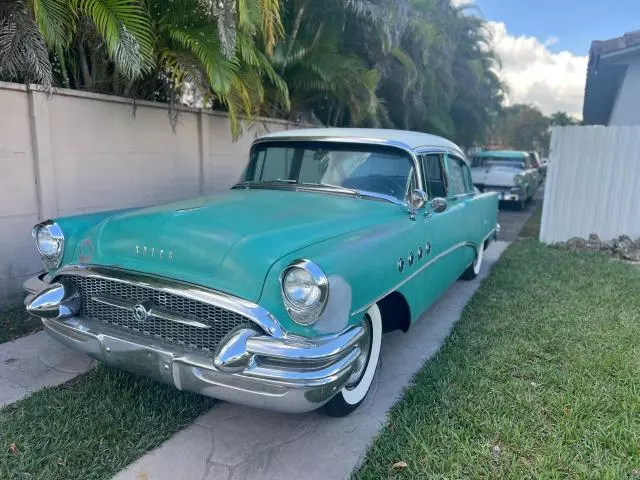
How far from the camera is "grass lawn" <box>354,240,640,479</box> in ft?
7.89

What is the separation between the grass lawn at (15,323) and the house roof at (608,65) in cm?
948

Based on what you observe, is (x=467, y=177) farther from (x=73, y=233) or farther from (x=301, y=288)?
(x=73, y=233)

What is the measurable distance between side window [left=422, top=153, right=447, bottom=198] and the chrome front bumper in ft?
6.06

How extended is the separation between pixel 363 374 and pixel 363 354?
18 cm

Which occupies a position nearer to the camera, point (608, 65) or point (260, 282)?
point (260, 282)

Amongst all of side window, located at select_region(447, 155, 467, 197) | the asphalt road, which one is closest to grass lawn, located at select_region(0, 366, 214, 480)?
side window, located at select_region(447, 155, 467, 197)

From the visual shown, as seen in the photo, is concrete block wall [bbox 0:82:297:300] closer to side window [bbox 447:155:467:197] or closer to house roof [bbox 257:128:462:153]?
house roof [bbox 257:128:462:153]

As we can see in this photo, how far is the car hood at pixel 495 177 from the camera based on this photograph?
12.4m

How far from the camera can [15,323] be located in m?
3.99

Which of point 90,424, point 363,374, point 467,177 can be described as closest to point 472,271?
point 467,177

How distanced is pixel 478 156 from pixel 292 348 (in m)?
13.1

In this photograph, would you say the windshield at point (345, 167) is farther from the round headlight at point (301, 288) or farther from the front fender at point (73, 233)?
the round headlight at point (301, 288)

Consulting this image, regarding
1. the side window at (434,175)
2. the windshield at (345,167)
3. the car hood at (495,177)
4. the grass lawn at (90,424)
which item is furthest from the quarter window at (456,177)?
→ the car hood at (495,177)

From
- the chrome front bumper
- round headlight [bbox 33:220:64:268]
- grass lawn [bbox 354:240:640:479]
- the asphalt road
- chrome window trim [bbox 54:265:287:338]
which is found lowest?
the asphalt road
